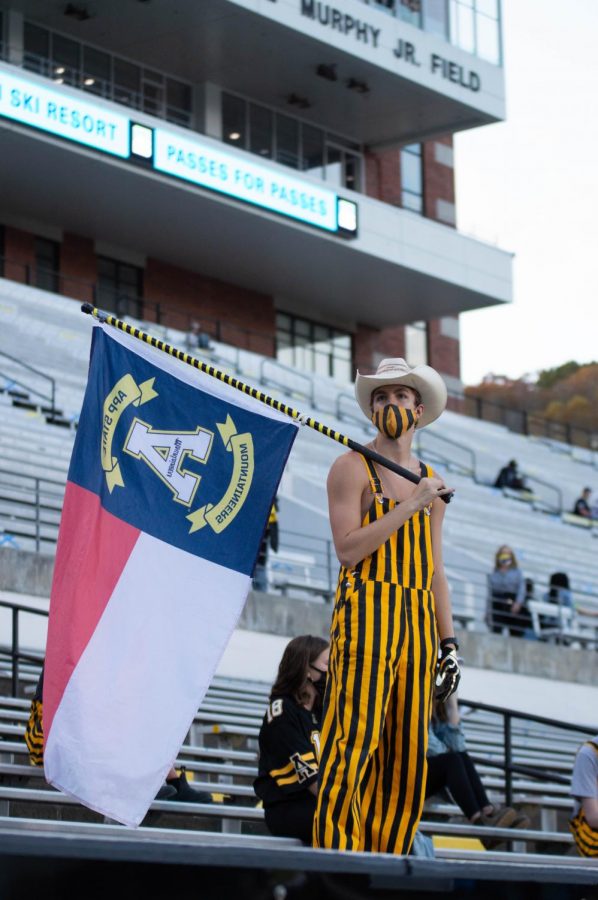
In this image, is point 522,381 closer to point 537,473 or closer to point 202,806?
point 537,473

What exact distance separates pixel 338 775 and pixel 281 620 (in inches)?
405

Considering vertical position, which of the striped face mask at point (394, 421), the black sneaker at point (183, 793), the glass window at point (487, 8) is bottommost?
the black sneaker at point (183, 793)

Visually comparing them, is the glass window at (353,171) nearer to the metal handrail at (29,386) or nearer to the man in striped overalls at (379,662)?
the metal handrail at (29,386)

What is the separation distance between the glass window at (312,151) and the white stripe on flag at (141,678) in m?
27.7

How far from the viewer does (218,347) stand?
28516 mm

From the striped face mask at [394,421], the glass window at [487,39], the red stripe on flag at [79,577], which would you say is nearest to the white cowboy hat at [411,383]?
the striped face mask at [394,421]

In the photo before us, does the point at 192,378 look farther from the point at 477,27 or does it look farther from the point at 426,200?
the point at 426,200

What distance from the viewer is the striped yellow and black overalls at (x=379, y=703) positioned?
208 inches

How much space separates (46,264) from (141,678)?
82.2ft

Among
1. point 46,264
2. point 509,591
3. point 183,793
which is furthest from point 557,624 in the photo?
point 46,264

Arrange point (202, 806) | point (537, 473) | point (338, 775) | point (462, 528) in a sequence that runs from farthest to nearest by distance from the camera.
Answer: point (537, 473), point (462, 528), point (202, 806), point (338, 775)

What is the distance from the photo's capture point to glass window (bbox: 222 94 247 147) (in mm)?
31078

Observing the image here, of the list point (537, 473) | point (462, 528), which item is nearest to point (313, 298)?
point (537, 473)

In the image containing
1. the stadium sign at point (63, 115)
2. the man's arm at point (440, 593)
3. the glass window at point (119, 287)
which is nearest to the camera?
the man's arm at point (440, 593)
